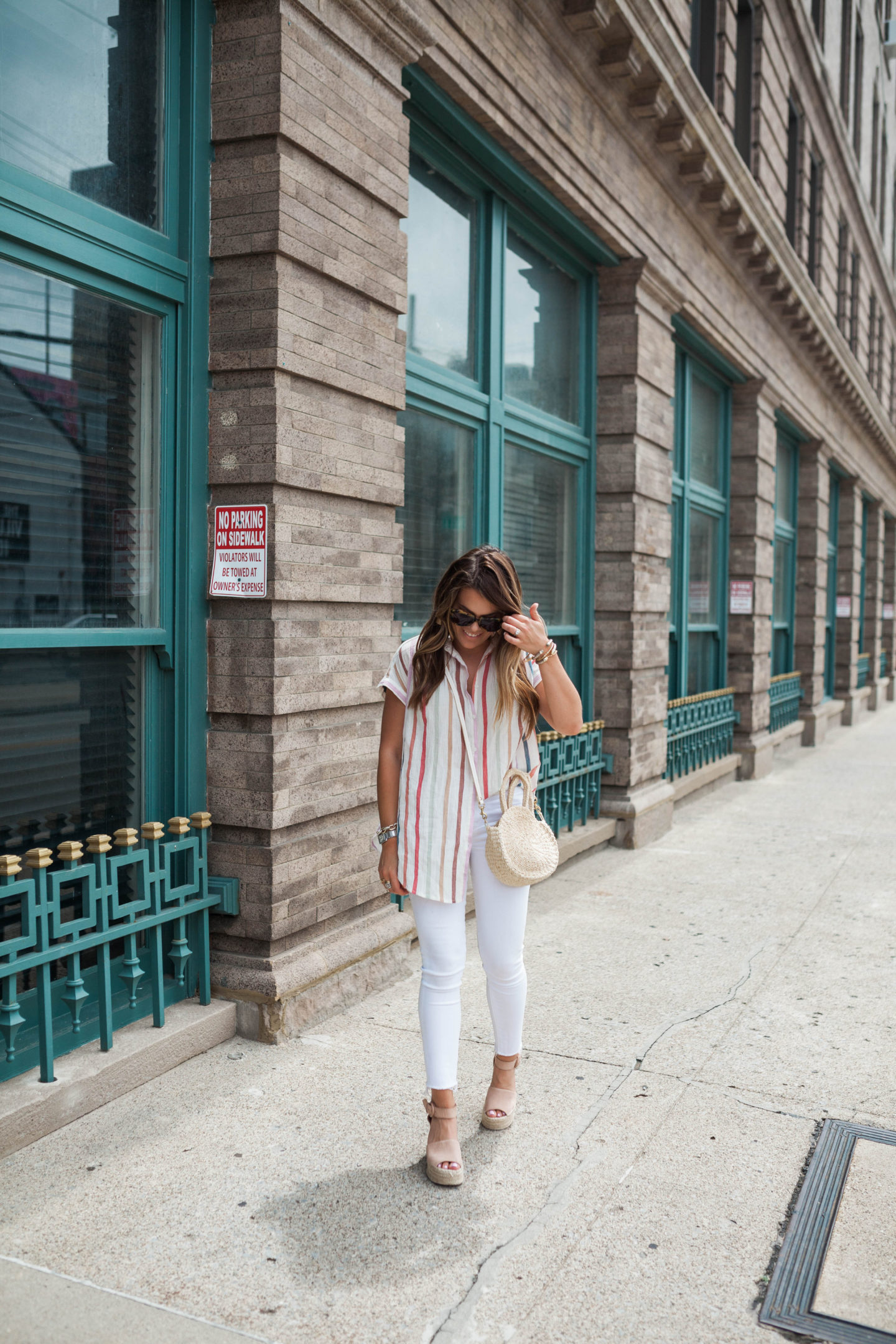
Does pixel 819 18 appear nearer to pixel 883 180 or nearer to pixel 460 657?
pixel 883 180

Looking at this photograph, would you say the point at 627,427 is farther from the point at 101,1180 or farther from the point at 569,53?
the point at 101,1180

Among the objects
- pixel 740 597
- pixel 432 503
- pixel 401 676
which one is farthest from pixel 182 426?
pixel 740 597

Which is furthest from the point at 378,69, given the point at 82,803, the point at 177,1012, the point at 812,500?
the point at 812,500

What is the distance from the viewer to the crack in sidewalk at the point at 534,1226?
262cm

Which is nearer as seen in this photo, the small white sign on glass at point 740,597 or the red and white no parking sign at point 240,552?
the red and white no parking sign at point 240,552

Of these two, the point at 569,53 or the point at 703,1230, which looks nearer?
the point at 703,1230

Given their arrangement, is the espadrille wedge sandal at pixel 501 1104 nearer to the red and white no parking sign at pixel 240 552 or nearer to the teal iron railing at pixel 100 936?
the teal iron railing at pixel 100 936

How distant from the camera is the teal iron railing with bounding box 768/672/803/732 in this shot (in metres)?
14.9

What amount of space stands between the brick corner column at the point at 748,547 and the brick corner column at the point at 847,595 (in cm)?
802

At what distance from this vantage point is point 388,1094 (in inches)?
153

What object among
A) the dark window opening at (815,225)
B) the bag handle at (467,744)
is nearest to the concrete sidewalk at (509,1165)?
the bag handle at (467,744)

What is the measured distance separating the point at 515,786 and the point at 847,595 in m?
18.3

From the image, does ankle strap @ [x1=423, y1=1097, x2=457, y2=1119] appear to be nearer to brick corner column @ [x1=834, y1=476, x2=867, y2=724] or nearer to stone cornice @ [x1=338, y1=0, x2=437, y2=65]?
stone cornice @ [x1=338, y1=0, x2=437, y2=65]

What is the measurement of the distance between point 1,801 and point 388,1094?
5.52 feet
